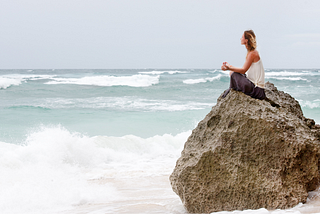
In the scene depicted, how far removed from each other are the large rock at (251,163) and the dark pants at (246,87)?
0.33 feet

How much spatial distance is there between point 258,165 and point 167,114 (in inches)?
352

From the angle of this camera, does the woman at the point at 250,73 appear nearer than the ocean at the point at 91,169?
Yes

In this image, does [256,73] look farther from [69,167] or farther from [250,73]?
[69,167]

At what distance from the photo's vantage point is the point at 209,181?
307cm

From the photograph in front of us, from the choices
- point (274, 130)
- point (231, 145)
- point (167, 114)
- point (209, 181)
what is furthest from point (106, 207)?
point (167, 114)

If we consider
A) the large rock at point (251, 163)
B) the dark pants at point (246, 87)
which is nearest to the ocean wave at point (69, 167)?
the large rock at point (251, 163)

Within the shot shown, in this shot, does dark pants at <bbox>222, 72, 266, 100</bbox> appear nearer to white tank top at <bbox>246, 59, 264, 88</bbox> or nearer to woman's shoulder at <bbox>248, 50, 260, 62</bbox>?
white tank top at <bbox>246, 59, 264, 88</bbox>

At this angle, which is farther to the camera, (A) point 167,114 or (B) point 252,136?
(A) point 167,114

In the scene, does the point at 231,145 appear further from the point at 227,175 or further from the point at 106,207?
the point at 106,207

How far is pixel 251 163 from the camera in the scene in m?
2.98

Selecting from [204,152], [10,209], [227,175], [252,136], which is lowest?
[10,209]

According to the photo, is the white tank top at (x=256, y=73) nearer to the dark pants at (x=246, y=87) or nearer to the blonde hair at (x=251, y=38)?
the dark pants at (x=246, y=87)

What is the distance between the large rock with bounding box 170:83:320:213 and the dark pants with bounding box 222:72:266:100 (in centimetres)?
10

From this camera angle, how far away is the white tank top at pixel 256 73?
329cm
